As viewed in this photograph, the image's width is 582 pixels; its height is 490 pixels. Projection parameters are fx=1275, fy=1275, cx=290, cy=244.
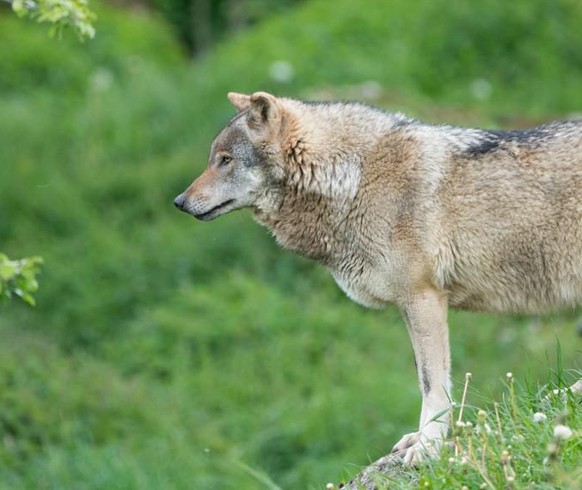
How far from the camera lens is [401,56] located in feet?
61.2

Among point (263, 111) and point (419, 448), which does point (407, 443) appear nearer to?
point (419, 448)

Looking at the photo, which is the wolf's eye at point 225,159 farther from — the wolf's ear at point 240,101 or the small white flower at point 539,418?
the small white flower at point 539,418

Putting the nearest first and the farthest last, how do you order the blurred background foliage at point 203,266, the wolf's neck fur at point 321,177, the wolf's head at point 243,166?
the wolf's neck fur at point 321,177 < the wolf's head at point 243,166 < the blurred background foliage at point 203,266

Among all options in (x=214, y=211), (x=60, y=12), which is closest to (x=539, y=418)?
(x=214, y=211)

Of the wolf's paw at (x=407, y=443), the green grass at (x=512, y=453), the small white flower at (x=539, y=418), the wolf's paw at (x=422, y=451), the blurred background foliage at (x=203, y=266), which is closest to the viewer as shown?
the green grass at (x=512, y=453)

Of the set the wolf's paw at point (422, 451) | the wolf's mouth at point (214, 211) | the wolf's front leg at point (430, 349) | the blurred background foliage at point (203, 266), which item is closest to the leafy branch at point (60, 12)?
the wolf's mouth at point (214, 211)

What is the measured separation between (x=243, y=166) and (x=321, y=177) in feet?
1.50

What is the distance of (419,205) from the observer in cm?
692

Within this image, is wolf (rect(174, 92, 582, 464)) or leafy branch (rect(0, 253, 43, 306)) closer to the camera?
wolf (rect(174, 92, 582, 464))

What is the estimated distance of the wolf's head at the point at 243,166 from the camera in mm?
7324

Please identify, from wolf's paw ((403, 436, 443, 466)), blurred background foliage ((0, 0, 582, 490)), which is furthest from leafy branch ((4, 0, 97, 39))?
blurred background foliage ((0, 0, 582, 490))

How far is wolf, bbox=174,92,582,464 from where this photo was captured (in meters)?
6.80

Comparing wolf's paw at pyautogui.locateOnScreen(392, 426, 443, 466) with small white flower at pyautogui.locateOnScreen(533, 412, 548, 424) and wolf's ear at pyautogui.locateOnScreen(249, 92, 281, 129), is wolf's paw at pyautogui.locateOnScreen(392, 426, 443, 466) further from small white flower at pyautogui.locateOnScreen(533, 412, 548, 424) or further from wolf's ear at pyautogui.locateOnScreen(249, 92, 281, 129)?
wolf's ear at pyautogui.locateOnScreen(249, 92, 281, 129)

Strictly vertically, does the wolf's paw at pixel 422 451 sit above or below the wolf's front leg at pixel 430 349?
below
